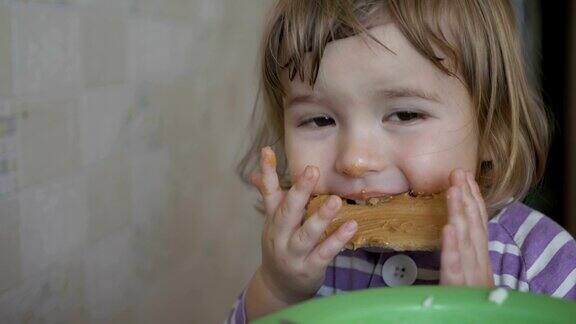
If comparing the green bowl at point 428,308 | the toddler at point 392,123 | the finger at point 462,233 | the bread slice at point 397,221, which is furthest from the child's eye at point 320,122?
the green bowl at point 428,308

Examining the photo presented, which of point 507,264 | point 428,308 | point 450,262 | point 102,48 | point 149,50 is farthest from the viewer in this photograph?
point 149,50

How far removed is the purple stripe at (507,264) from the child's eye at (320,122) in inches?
9.3

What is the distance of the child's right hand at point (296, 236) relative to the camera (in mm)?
685

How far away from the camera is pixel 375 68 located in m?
0.78

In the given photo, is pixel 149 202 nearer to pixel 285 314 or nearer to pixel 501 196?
pixel 501 196

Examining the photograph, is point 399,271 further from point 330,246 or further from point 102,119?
point 102,119

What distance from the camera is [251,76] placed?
1.63 metres

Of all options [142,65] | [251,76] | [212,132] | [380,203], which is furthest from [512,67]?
[251,76]

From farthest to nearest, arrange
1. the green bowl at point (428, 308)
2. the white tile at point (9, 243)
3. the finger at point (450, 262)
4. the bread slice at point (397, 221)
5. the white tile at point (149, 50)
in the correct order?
the white tile at point (149, 50)
the white tile at point (9, 243)
the bread slice at point (397, 221)
the finger at point (450, 262)
the green bowl at point (428, 308)

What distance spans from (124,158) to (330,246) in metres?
0.51

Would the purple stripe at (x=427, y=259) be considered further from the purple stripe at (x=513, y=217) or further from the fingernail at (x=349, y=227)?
the fingernail at (x=349, y=227)

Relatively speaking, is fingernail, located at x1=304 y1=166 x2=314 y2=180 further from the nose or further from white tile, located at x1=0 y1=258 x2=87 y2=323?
white tile, located at x1=0 y1=258 x2=87 y2=323

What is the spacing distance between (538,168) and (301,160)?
32 cm

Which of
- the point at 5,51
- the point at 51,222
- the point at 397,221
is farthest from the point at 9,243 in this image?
the point at 397,221
